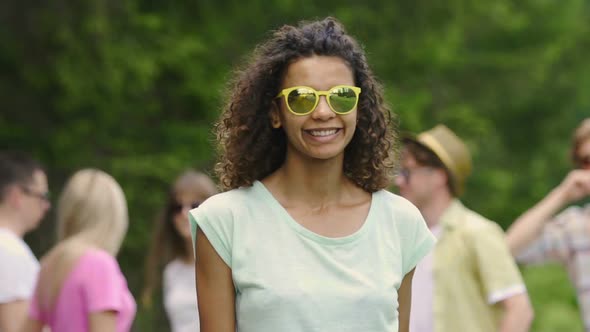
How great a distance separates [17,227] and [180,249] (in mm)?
1455

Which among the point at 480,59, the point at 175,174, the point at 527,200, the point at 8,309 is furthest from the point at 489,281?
the point at 527,200

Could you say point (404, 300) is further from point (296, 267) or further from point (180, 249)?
point (180, 249)

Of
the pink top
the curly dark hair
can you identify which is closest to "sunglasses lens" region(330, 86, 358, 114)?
the curly dark hair

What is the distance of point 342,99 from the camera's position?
4.30 m

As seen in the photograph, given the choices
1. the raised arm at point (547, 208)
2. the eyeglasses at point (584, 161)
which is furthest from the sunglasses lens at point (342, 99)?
the eyeglasses at point (584, 161)

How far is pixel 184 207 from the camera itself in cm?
860

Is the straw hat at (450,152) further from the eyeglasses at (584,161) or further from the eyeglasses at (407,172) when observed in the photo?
the eyeglasses at (584,161)

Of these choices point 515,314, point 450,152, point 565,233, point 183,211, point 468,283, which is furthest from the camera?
point 183,211

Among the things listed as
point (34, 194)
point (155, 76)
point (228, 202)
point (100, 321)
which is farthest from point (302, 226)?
point (155, 76)

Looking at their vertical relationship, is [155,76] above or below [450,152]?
below

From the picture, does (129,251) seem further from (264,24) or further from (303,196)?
(303,196)

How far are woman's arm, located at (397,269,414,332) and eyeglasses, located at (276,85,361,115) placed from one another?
1.82ft

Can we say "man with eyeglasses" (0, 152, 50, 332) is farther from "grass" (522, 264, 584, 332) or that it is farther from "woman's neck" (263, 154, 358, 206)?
"grass" (522, 264, 584, 332)

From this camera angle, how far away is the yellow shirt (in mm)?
6484
